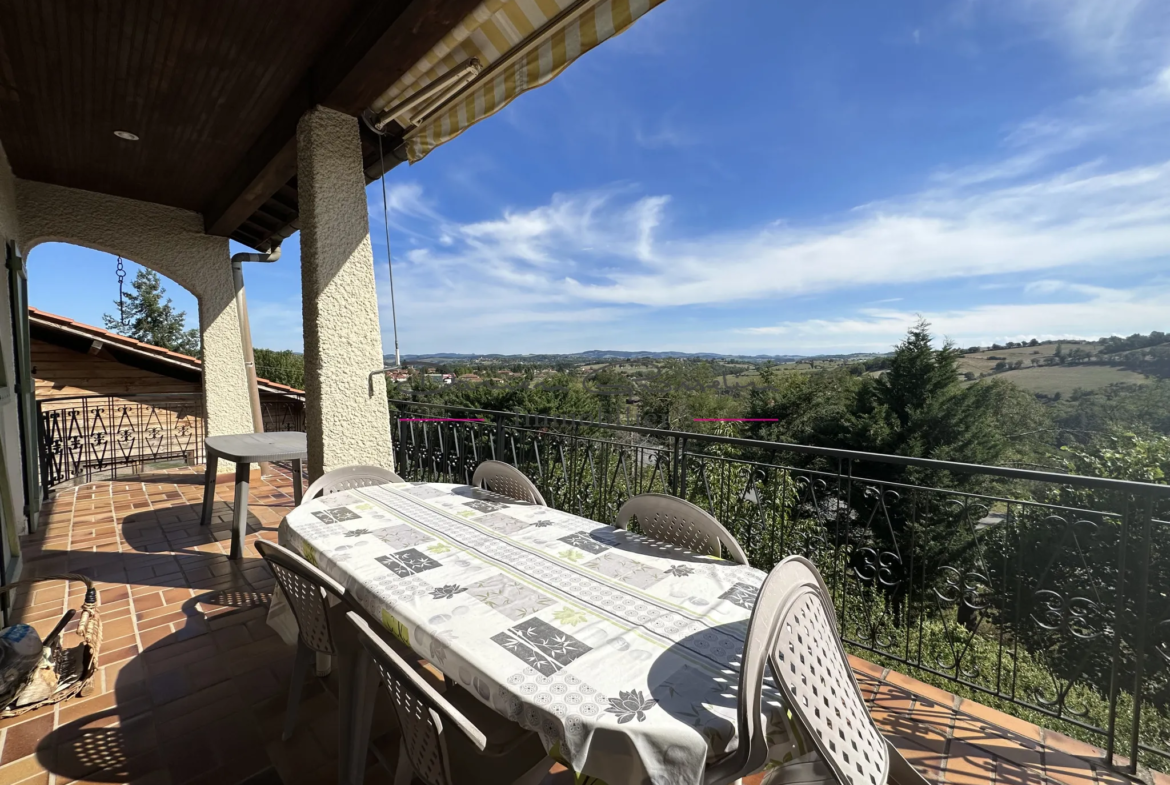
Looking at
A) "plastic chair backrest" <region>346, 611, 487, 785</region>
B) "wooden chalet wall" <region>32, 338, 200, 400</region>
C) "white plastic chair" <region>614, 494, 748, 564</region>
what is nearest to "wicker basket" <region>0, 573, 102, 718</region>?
"plastic chair backrest" <region>346, 611, 487, 785</region>

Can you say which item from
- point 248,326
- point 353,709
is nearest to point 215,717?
point 353,709

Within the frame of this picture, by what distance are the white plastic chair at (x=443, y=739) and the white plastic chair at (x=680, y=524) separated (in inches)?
25.3

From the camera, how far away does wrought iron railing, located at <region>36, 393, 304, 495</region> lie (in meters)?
4.85

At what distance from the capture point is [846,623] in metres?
2.24

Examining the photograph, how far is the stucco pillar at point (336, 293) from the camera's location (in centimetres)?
238

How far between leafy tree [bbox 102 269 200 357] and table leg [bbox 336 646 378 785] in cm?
2442

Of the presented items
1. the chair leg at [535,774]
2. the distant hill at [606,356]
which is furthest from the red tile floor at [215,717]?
the distant hill at [606,356]

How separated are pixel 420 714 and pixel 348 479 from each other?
147 cm

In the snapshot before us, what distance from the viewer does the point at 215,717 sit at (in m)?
1.64

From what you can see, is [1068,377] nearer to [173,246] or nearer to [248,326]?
[248,326]

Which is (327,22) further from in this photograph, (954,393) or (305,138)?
(954,393)

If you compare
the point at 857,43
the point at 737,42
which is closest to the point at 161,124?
the point at 737,42

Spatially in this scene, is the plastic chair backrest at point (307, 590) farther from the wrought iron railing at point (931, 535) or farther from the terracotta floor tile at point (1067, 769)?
the terracotta floor tile at point (1067, 769)

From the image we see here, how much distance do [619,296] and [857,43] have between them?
17377 mm
